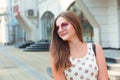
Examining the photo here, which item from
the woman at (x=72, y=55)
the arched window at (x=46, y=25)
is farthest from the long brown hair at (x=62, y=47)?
the arched window at (x=46, y=25)

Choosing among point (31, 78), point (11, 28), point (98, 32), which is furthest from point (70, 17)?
point (11, 28)

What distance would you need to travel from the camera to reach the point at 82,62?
2.26 metres

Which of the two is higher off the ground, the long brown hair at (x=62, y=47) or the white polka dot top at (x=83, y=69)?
the long brown hair at (x=62, y=47)

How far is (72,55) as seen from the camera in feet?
7.64

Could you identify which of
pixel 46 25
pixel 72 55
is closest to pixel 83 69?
pixel 72 55

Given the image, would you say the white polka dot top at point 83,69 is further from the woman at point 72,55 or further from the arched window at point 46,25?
Answer: the arched window at point 46,25

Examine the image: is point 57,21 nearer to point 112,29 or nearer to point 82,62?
point 82,62

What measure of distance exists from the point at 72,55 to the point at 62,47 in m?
0.08

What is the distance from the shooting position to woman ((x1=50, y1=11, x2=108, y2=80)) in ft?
7.41

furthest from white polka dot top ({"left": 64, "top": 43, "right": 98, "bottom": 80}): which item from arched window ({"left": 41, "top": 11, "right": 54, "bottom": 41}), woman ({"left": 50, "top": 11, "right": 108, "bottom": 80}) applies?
arched window ({"left": 41, "top": 11, "right": 54, "bottom": 41})

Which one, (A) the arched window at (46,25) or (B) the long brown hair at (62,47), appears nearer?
(B) the long brown hair at (62,47)

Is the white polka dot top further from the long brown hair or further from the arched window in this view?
the arched window

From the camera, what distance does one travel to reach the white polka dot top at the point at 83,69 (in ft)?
7.36

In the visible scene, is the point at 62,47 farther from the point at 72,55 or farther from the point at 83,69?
the point at 83,69
